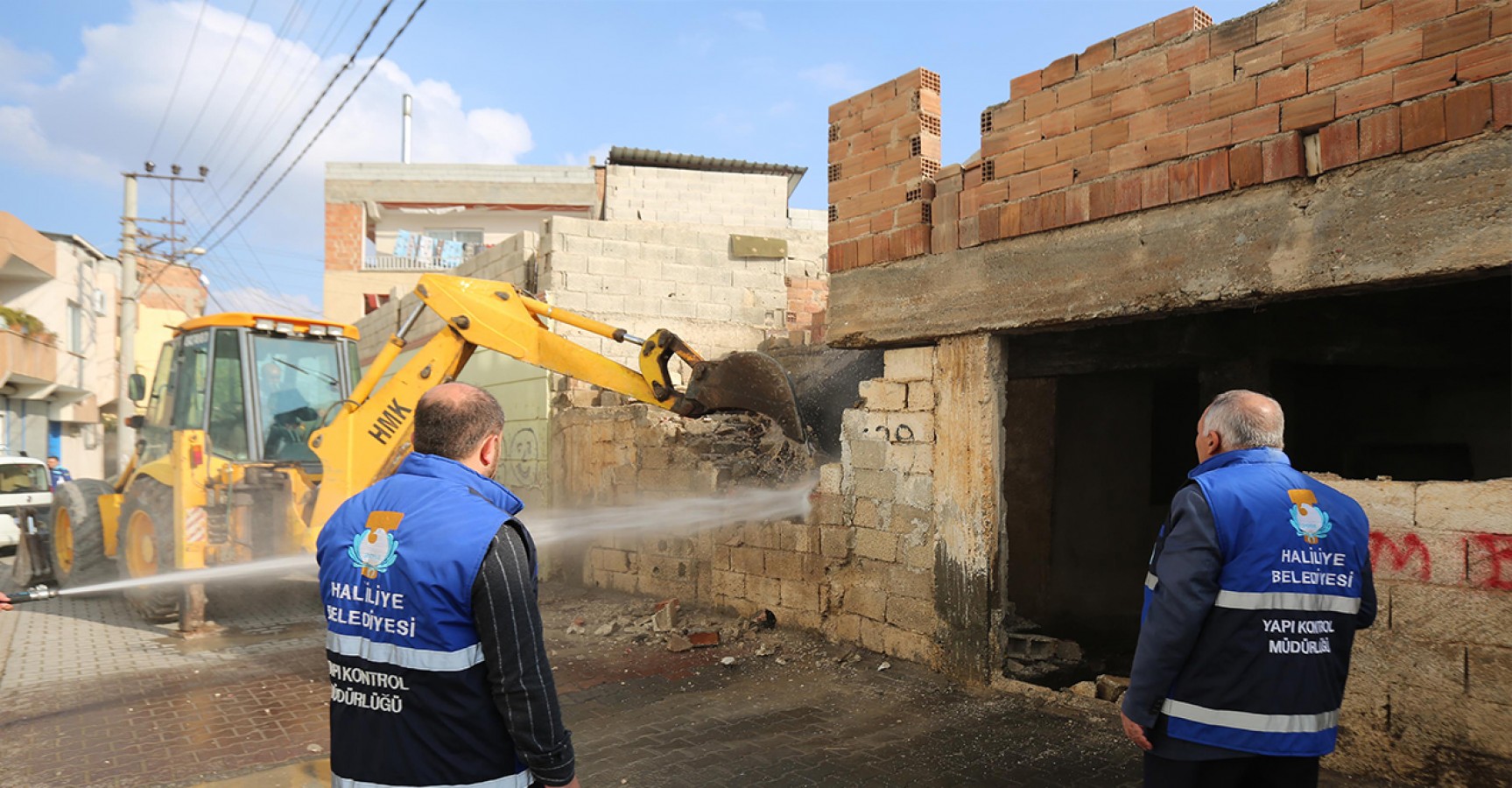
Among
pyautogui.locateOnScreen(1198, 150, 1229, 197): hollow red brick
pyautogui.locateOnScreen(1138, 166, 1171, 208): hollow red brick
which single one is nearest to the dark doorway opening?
pyautogui.locateOnScreen(1138, 166, 1171, 208): hollow red brick

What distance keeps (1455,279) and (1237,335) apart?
2.52 meters

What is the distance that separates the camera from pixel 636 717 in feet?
18.2

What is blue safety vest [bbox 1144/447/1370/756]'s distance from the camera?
102 inches

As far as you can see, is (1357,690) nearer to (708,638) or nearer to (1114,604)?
(708,638)

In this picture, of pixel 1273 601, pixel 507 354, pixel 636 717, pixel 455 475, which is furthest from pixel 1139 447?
pixel 455 475

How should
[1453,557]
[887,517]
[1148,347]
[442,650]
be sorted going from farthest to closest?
[887,517] < [1148,347] < [1453,557] < [442,650]

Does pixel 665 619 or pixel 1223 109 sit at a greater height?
pixel 1223 109

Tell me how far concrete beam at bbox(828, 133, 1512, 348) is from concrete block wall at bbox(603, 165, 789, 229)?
12553 mm

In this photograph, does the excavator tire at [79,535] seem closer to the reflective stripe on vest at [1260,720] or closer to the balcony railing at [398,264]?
the reflective stripe on vest at [1260,720]

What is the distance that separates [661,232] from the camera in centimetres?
1203

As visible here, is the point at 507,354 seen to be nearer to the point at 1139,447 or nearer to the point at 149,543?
the point at 149,543

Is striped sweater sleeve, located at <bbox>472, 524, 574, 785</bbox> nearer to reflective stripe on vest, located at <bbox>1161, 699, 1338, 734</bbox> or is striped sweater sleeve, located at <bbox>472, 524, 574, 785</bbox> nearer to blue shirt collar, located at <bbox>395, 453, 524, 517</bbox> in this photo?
blue shirt collar, located at <bbox>395, 453, 524, 517</bbox>

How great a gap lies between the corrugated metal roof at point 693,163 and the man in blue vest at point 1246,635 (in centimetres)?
1994

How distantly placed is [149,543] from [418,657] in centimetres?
800
